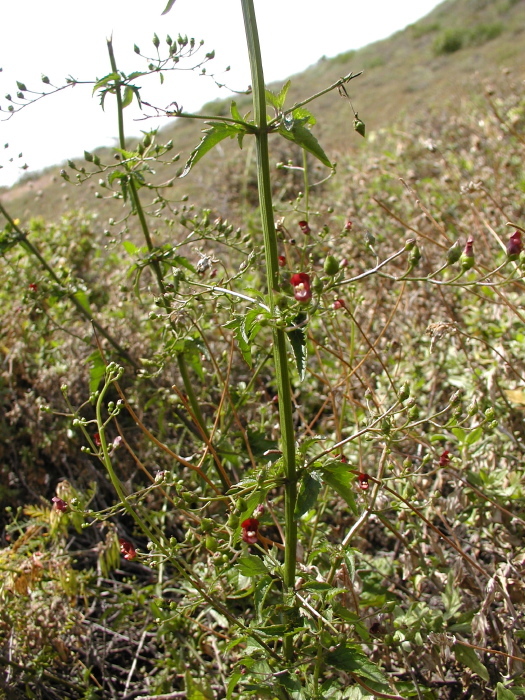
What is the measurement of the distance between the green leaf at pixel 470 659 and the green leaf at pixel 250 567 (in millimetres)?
660

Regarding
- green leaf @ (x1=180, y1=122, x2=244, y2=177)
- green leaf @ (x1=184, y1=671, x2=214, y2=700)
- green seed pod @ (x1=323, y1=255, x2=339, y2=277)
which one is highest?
green leaf @ (x1=180, y1=122, x2=244, y2=177)

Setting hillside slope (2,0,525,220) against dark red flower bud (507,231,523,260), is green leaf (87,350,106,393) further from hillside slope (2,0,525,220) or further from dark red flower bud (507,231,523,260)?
hillside slope (2,0,525,220)

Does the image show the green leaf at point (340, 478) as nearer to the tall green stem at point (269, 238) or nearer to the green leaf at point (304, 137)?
the tall green stem at point (269, 238)

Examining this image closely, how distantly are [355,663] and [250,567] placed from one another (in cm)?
33

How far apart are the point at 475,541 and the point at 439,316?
1318 mm

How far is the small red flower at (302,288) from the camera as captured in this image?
1127mm

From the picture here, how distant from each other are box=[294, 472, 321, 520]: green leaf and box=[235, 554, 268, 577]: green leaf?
19 centimetres

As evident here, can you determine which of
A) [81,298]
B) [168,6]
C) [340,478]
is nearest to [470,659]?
[340,478]

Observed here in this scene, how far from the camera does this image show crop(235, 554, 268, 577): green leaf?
1.38 metres

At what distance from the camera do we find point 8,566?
80.7 inches

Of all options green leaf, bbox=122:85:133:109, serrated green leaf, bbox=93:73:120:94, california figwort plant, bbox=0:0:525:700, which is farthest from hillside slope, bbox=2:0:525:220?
serrated green leaf, bbox=93:73:120:94

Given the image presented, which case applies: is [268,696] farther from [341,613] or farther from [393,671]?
[393,671]

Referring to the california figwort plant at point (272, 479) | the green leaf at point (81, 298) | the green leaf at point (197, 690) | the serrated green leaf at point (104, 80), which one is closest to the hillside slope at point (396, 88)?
the green leaf at point (81, 298)

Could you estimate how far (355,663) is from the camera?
1.32 meters
